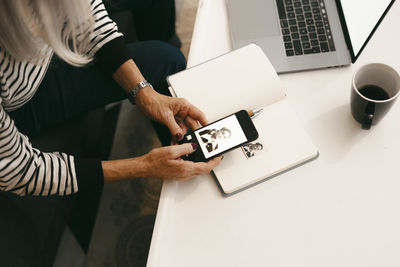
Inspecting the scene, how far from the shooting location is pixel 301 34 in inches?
31.9

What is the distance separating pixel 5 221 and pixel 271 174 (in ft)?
1.96

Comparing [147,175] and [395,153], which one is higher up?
[147,175]

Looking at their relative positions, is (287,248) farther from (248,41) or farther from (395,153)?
(248,41)

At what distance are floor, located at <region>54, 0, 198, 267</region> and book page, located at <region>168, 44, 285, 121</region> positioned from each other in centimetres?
68

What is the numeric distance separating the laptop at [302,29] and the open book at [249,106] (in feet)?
0.23

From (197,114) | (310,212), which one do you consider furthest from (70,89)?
(310,212)

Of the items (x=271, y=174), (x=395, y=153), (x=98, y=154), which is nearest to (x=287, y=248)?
(x=271, y=174)


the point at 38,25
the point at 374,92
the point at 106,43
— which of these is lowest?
the point at 374,92

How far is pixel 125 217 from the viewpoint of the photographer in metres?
1.30

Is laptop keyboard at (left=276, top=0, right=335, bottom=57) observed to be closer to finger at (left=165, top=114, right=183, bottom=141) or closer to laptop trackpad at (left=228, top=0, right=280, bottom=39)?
laptop trackpad at (left=228, top=0, right=280, bottom=39)

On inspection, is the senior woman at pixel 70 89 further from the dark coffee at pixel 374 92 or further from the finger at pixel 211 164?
the dark coffee at pixel 374 92

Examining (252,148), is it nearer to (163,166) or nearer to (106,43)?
(163,166)

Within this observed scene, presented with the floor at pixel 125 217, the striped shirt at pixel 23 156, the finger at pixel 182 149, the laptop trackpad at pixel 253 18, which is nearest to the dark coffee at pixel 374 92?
the laptop trackpad at pixel 253 18

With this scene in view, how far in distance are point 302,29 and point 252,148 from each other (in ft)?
1.07
